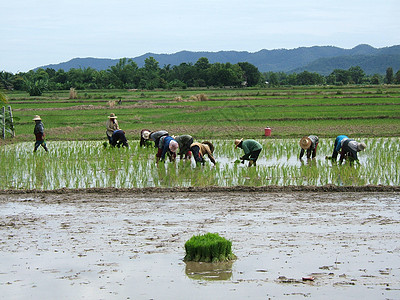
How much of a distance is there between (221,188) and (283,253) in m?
3.82

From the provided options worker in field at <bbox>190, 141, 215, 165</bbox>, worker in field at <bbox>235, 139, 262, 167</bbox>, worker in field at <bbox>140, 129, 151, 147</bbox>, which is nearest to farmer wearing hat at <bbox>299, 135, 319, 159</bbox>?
worker in field at <bbox>235, 139, 262, 167</bbox>

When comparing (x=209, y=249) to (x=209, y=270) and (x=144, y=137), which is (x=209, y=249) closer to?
(x=209, y=270)

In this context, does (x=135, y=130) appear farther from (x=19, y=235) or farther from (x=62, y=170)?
(x=19, y=235)

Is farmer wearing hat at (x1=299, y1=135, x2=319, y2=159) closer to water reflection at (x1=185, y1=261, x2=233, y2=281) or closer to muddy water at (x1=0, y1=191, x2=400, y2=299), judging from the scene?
muddy water at (x1=0, y1=191, x2=400, y2=299)

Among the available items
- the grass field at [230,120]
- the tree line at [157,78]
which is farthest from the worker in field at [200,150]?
the tree line at [157,78]

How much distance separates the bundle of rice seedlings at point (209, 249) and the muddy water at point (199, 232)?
0.41ft

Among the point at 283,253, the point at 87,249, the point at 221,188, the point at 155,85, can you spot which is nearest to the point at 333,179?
the point at 221,188

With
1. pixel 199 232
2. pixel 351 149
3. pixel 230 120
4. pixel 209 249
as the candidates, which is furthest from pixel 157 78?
pixel 209 249

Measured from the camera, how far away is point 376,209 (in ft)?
26.1

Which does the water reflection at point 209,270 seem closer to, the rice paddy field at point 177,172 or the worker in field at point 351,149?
the rice paddy field at point 177,172

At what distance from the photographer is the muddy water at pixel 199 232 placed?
496 centimetres

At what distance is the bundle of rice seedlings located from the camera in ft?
18.3

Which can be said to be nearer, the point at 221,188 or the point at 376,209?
the point at 376,209

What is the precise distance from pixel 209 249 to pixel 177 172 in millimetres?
5644
